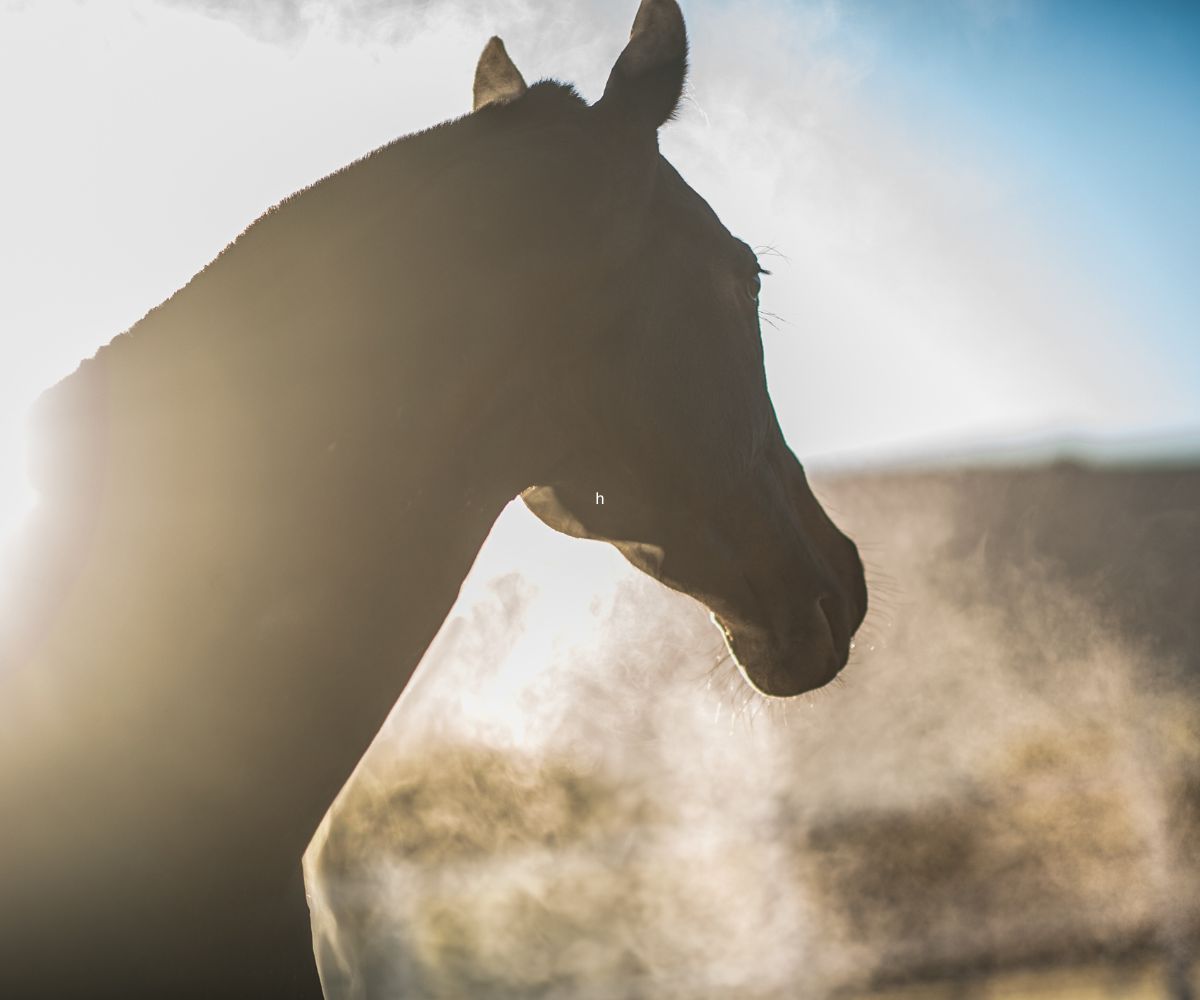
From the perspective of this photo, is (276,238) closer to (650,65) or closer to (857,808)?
(650,65)

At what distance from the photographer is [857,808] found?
432 inches

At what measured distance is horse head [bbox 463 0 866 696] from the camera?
5.40 feet

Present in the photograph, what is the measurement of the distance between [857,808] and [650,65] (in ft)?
35.3

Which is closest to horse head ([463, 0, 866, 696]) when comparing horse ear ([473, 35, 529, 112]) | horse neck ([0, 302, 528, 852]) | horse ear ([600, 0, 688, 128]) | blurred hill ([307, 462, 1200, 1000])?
horse ear ([600, 0, 688, 128])

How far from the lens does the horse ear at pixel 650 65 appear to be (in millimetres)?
1734

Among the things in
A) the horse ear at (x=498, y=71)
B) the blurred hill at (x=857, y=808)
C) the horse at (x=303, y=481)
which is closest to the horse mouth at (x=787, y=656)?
the horse at (x=303, y=481)

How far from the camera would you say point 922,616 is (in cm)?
1212

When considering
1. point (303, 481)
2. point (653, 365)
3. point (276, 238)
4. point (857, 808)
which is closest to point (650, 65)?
point (653, 365)

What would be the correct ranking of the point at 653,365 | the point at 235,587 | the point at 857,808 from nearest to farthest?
the point at 235,587 → the point at 653,365 → the point at 857,808

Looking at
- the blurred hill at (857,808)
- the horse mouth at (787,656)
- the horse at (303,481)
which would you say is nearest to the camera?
the horse at (303,481)

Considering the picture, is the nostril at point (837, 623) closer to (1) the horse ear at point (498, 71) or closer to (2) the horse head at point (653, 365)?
(2) the horse head at point (653, 365)

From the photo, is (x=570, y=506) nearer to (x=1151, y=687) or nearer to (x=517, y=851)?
(x=517, y=851)

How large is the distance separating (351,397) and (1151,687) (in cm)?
1244

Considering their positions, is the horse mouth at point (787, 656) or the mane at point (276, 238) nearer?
the mane at point (276, 238)
